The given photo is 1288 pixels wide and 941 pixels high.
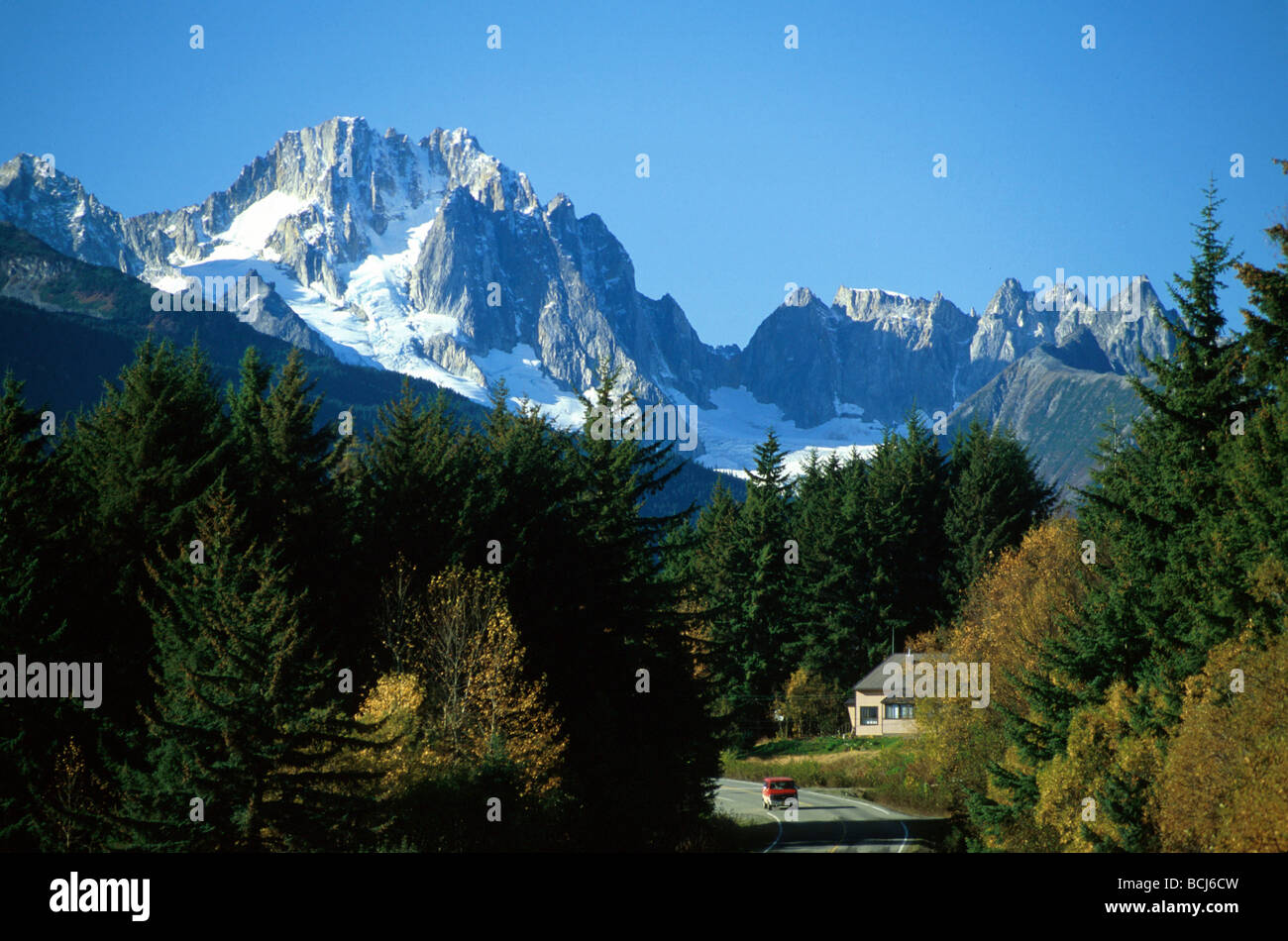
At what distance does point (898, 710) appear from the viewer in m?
84.4

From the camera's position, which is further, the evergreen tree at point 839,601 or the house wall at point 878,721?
the evergreen tree at point 839,601

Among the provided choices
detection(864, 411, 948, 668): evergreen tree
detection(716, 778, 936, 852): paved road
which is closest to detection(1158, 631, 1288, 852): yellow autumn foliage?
detection(716, 778, 936, 852): paved road

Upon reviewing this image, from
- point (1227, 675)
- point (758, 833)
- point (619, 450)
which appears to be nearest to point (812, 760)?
point (758, 833)

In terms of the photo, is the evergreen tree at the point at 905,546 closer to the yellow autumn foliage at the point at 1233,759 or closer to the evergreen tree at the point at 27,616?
the yellow autumn foliage at the point at 1233,759

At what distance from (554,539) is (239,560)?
17.6 m

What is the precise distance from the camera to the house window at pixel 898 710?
83.9m

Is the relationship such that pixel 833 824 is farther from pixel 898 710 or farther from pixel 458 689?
pixel 898 710

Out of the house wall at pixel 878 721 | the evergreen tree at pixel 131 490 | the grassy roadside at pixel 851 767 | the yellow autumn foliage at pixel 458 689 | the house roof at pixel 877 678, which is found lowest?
the grassy roadside at pixel 851 767

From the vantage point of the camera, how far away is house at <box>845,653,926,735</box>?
82750mm

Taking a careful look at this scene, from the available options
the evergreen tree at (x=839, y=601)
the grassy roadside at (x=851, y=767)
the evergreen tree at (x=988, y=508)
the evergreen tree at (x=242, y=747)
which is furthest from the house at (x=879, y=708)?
the evergreen tree at (x=242, y=747)

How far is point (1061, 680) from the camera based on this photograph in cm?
4166

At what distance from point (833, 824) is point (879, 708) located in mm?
28266

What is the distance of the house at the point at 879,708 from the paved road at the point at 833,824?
10.2 meters
